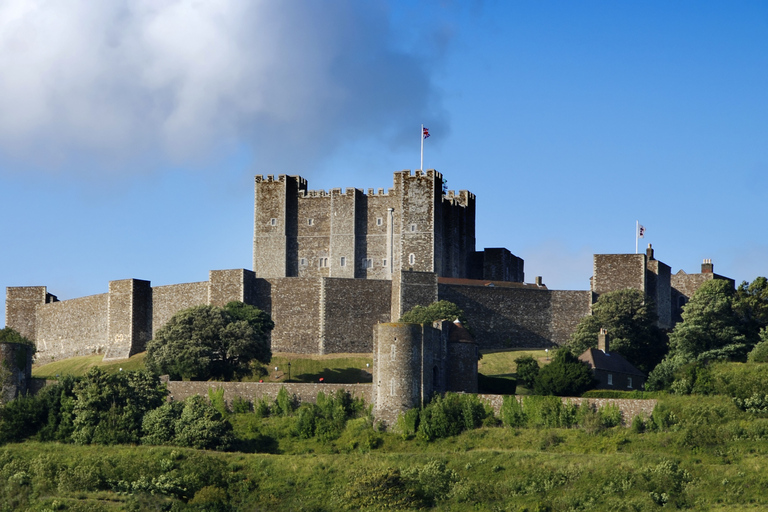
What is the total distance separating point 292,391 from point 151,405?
283 inches

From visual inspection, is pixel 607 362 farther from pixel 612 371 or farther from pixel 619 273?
pixel 619 273

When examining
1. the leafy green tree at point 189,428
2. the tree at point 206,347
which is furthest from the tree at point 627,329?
the leafy green tree at point 189,428

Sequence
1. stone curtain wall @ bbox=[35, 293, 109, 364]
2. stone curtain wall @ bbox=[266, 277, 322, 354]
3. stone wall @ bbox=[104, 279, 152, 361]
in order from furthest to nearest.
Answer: stone curtain wall @ bbox=[35, 293, 109, 364] < stone wall @ bbox=[104, 279, 152, 361] < stone curtain wall @ bbox=[266, 277, 322, 354]

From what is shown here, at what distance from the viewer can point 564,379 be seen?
71.9 meters

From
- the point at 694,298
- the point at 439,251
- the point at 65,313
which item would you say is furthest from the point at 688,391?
the point at 65,313

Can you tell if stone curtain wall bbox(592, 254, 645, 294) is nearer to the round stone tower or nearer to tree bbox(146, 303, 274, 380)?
tree bbox(146, 303, 274, 380)

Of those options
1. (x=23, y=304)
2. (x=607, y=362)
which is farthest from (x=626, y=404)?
(x=23, y=304)

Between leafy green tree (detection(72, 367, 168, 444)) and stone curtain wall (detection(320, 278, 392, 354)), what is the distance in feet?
71.8

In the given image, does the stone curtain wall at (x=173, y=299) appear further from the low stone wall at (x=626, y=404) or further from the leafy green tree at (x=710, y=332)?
the low stone wall at (x=626, y=404)

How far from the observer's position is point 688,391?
228ft

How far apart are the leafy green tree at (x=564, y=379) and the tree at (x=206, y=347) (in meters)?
17.8

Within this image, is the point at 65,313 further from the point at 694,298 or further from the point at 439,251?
the point at 694,298

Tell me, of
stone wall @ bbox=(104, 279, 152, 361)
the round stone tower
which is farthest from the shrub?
stone wall @ bbox=(104, 279, 152, 361)

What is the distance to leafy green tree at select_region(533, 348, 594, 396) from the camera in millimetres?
71812
